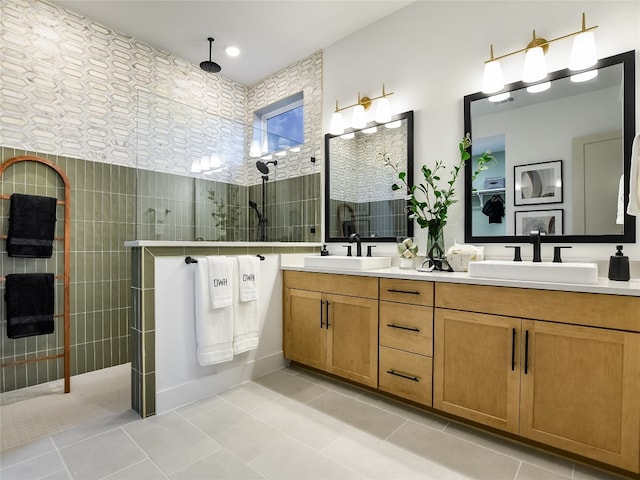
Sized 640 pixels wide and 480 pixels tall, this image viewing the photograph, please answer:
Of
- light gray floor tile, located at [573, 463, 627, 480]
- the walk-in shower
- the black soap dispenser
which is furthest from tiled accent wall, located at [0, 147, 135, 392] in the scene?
the black soap dispenser

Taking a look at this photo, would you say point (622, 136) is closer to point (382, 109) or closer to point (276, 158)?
point (382, 109)

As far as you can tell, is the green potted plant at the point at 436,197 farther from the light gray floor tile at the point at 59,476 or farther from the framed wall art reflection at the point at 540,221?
the light gray floor tile at the point at 59,476

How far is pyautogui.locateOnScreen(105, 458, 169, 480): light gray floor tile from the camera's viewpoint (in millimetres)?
1443

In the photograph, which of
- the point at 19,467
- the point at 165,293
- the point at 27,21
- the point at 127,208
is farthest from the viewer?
the point at 127,208

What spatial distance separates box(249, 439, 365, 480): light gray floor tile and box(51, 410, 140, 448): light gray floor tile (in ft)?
2.84

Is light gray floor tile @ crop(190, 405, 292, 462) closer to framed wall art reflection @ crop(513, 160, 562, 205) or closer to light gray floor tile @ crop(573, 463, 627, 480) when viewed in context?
light gray floor tile @ crop(573, 463, 627, 480)

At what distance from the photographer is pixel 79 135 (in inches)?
101

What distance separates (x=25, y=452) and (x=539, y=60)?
337 centimetres

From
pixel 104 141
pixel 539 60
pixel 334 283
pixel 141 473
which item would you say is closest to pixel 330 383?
pixel 334 283

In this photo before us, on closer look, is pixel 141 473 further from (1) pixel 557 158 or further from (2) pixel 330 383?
(1) pixel 557 158

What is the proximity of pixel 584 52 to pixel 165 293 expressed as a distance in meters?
2.69

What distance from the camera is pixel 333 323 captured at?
238 cm

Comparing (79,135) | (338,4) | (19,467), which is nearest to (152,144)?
(79,135)

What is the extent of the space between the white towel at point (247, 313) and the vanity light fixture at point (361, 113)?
138 cm
